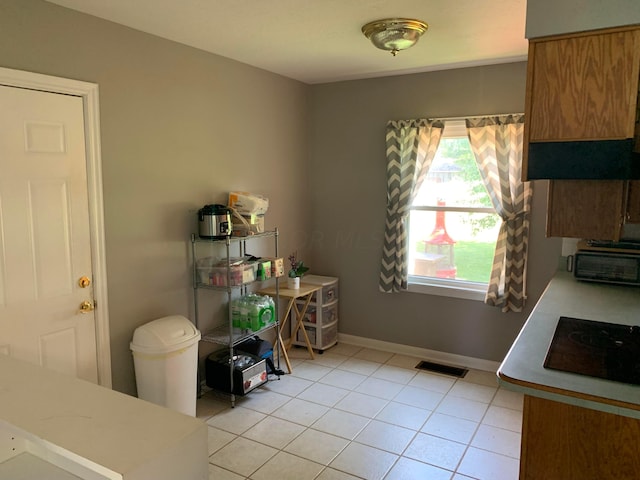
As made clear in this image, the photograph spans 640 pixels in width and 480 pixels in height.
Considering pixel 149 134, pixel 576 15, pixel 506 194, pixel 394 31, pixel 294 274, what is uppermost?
pixel 394 31

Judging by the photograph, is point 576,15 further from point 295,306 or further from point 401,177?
point 295,306

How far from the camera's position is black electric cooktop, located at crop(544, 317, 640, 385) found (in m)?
1.72

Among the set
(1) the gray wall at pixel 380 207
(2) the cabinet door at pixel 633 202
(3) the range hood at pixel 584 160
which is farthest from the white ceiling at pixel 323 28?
(2) the cabinet door at pixel 633 202

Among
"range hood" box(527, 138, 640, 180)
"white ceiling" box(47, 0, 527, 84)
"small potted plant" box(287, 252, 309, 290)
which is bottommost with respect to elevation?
"small potted plant" box(287, 252, 309, 290)

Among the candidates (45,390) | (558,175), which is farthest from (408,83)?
(45,390)

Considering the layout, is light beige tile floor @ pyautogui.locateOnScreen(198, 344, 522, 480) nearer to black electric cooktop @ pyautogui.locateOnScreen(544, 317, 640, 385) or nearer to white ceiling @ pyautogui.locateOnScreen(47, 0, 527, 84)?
black electric cooktop @ pyautogui.locateOnScreen(544, 317, 640, 385)

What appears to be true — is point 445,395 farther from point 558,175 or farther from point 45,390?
point 45,390

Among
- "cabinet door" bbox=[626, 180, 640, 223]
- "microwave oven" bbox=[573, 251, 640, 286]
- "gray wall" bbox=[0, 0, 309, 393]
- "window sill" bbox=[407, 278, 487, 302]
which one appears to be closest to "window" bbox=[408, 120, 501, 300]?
"window sill" bbox=[407, 278, 487, 302]

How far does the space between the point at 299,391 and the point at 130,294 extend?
146cm

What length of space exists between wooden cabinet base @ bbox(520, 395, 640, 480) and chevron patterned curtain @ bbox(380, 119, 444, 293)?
256 centimetres

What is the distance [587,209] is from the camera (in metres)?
2.44

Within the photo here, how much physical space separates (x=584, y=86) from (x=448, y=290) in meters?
2.39

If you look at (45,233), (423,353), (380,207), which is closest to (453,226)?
(380,207)

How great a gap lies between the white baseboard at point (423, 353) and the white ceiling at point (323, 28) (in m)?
2.46
